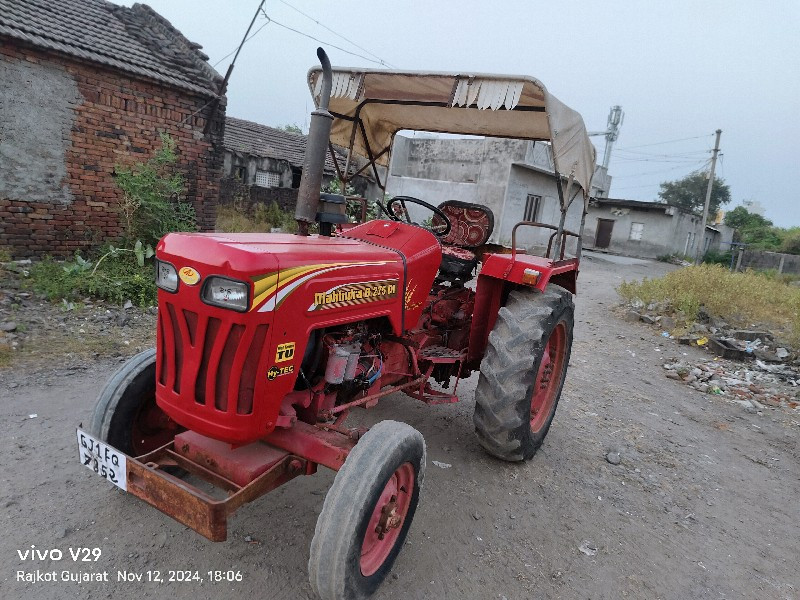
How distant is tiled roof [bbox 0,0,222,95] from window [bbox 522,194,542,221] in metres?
13.6

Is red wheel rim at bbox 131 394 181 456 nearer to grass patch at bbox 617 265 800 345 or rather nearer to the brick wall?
the brick wall

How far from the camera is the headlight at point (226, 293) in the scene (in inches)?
77.2

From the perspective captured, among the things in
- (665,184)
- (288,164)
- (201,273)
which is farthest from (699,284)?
(665,184)

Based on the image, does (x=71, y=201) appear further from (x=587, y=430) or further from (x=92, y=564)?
(x=587, y=430)

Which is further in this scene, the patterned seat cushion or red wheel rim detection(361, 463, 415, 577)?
the patterned seat cushion

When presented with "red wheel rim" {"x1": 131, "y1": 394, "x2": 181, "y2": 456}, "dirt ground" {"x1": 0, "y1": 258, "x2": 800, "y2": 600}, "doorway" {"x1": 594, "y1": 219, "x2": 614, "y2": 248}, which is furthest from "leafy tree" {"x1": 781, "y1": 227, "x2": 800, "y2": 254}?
"red wheel rim" {"x1": 131, "y1": 394, "x2": 181, "y2": 456}

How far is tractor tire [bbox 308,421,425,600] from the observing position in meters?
1.99

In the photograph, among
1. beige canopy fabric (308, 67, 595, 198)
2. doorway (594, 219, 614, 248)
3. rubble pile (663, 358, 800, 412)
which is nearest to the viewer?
beige canopy fabric (308, 67, 595, 198)

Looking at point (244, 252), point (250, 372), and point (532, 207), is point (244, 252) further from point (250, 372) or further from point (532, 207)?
point (532, 207)

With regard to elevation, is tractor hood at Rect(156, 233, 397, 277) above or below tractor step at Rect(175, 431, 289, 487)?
above

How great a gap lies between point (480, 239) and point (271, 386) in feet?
8.83

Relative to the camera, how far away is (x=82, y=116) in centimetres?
743
